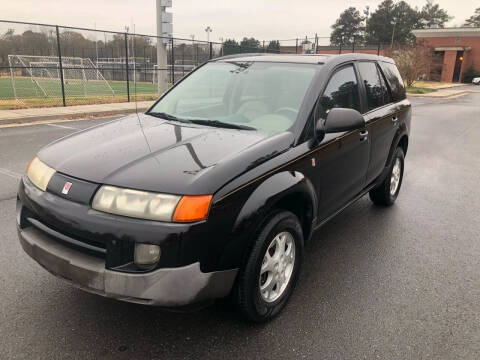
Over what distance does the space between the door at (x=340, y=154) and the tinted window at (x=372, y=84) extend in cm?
25

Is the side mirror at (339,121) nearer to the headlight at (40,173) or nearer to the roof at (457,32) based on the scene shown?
the headlight at (40,173)

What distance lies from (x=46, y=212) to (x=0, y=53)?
66.6ft

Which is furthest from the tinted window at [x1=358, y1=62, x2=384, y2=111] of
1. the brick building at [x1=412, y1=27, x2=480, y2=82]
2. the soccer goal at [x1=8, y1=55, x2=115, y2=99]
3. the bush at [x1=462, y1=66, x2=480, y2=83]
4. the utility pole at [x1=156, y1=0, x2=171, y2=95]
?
the bush at [x1=462, y1=66, x2=480, y2=83]

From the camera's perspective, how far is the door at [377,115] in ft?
13.9

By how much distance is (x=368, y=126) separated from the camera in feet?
Answer: 13.4

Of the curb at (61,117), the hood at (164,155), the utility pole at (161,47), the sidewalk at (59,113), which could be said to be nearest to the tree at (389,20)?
the utility pole at (161,47)

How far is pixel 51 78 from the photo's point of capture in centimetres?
2347

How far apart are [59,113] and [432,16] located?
3940 inches

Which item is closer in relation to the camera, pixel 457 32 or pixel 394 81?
pixel 394 81

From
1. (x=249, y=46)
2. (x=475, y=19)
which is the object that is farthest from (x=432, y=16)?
(x=249, y=46)

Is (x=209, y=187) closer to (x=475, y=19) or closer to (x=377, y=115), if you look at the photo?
(x=377, y=115)

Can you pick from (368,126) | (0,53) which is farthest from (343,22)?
(368,126)

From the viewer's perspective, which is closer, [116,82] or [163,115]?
[163,115]

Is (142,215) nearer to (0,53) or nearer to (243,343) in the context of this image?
(243,343)
